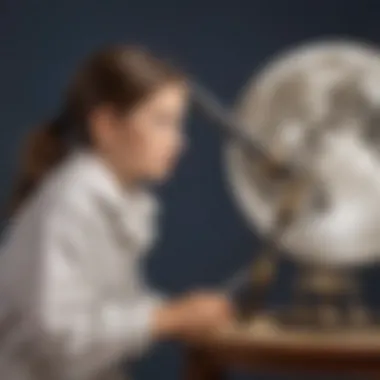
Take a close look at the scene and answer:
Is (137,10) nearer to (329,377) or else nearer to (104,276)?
(104,276)

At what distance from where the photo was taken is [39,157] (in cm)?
127

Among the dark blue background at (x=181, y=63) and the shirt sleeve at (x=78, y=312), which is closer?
the shirt sleeve at (x=78, y=312)

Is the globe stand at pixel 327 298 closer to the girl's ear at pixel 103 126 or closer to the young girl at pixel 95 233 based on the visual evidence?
the young girl at pixel 95 233

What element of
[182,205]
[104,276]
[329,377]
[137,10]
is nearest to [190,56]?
[137,10]

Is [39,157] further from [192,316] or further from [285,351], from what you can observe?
[285,351]

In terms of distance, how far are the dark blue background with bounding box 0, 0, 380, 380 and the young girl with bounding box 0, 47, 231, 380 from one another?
0.08 ft

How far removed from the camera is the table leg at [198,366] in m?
1.26

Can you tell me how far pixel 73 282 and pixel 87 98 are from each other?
0.24 m

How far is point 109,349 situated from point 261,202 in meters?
0.28

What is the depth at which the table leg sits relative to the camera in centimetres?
126

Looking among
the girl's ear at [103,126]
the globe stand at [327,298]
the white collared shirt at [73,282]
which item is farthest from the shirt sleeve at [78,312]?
the globe stand at [327,298]

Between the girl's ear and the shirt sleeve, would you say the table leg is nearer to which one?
the shirt sleeve

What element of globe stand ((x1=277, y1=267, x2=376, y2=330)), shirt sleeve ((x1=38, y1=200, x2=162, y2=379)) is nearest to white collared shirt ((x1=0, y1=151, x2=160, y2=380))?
shirt sleeve ((x1=38, y1=200, x2=162, y2=379))

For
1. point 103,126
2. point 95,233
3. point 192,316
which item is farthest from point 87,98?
point 192,316
